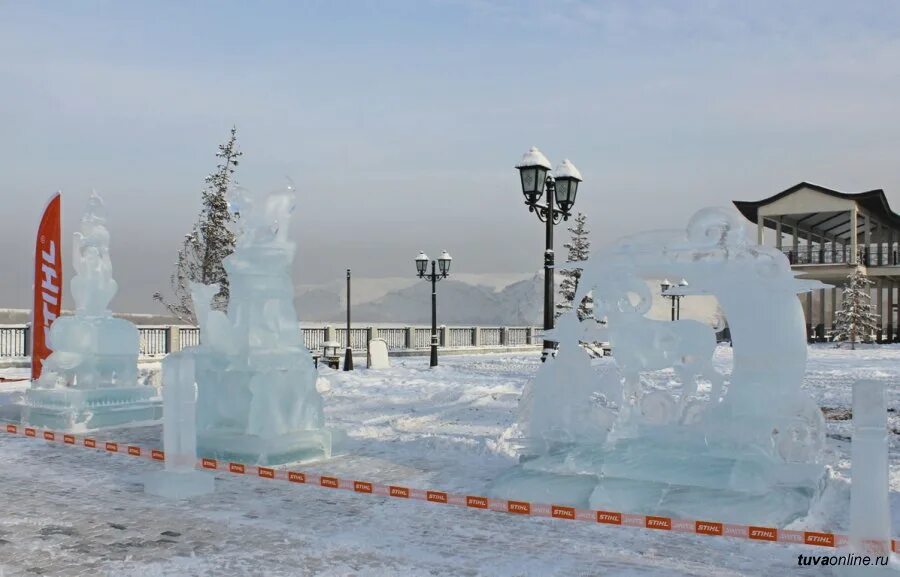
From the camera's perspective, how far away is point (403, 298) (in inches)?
4562

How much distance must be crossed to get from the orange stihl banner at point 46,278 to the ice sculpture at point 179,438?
8551mm

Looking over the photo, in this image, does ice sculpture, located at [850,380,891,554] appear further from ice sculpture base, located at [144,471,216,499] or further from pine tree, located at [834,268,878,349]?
pine tree, located at [834,268,878,349]

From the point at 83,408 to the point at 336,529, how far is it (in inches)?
310

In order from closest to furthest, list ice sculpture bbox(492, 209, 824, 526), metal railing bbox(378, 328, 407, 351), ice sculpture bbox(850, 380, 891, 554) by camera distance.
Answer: ice sculpture bbox(850, 380, 891, 554), ice sculpture bbox(492, 209, 824, 526), metal railing bbox(378, 328, 407, 351)

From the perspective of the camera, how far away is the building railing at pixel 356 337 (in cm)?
2661

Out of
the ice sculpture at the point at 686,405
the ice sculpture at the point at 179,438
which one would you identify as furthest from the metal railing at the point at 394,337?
the ice sculpture at the point at 686,405

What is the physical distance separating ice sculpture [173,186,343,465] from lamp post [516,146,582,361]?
475 centimetres

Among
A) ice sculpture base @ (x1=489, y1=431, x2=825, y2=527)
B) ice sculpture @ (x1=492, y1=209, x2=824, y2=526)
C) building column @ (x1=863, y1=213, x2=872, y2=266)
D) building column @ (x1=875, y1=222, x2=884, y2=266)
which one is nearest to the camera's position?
ice sculpture base @ (x1=489, y1=431, x2=825, y2=527)

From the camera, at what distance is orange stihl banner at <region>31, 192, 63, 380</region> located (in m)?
15.6

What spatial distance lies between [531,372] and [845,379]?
922 centimetres

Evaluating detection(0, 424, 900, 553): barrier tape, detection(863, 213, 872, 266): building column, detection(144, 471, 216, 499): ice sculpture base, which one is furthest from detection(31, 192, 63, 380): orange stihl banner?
detection(863, 213, 872, 266): building column

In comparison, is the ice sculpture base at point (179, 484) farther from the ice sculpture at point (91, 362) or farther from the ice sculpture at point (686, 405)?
the ice sculpture at point (91, 362)

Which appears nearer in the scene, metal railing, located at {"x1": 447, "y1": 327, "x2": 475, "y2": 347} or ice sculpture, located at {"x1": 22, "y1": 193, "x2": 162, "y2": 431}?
ice sculpture, located at {"x1": 22, "y1": 193, "x2": 162, "y2": 431}

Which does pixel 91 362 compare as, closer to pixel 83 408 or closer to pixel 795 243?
pixel 83 408
